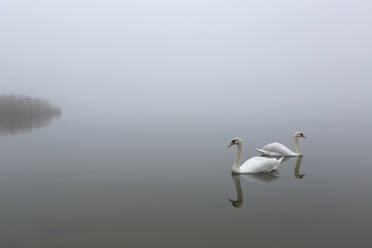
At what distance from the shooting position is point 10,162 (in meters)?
16.1

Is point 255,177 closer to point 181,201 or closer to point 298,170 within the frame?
point 298,170

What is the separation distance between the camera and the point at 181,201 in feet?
32.8

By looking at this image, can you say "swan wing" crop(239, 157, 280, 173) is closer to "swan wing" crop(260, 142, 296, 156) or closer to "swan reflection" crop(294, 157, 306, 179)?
"swan reflection" crop(294, 157, 306, 179)

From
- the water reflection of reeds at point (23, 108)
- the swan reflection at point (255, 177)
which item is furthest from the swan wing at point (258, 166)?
the water reflection of reeds at point (23, 108)

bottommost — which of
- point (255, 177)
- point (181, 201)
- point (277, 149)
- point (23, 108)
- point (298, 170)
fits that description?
point (181, 201)

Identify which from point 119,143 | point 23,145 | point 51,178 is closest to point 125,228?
point 51,178

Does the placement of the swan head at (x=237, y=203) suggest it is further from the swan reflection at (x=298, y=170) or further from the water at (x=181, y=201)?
the swan reflection at (x=298, y=170)

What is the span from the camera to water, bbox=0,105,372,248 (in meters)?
7.54

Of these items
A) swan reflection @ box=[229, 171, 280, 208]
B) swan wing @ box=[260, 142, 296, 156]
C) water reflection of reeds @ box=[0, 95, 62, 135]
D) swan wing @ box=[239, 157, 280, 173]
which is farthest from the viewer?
water reflection of reeds @ box=[0, 95, 62, 135]

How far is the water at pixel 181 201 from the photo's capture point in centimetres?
754

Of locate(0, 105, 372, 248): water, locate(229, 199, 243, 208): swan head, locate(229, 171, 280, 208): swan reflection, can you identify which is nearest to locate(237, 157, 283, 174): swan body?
locate(229, 171, 280, 208): swan reflection

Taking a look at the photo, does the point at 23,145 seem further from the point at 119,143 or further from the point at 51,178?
the point at 51,178

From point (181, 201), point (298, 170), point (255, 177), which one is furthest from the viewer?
point (298, 170)

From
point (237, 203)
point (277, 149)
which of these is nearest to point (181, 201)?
point (237, 203)
